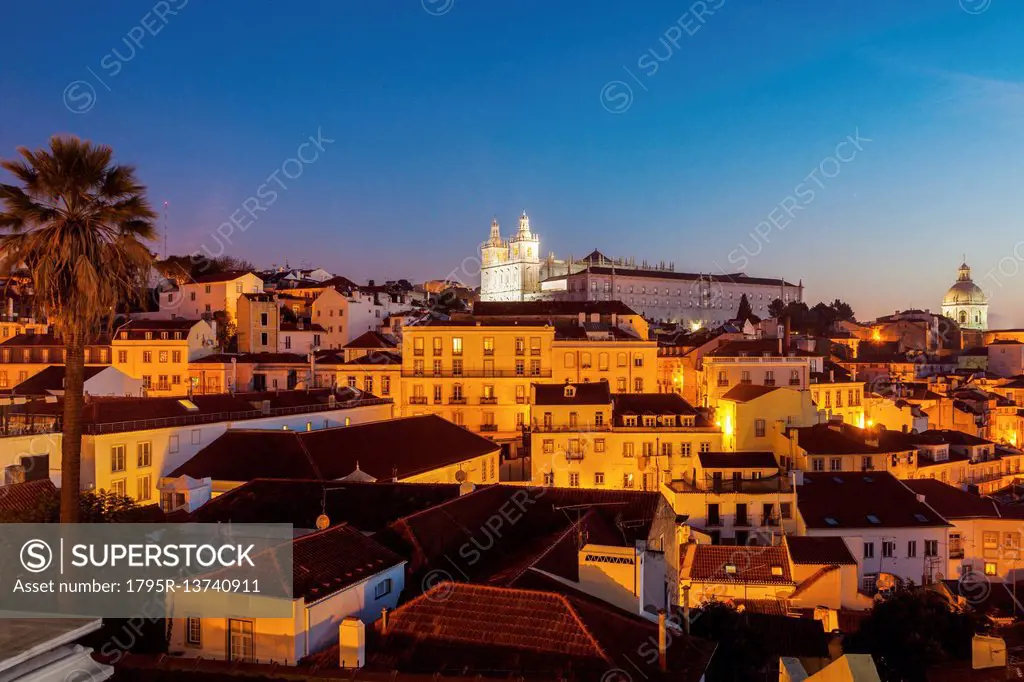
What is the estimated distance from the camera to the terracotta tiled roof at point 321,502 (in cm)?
1612

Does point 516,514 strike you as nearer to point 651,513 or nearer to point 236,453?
point 651,513

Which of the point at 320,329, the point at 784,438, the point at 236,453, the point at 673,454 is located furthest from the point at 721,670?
the point at 320,329

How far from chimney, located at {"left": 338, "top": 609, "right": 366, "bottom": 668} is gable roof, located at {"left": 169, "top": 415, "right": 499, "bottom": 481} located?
41.8 ft

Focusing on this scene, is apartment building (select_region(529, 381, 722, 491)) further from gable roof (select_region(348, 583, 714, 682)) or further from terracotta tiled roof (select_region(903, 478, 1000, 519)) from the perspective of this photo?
gable roof (select_region(348, 583, 714, 682))

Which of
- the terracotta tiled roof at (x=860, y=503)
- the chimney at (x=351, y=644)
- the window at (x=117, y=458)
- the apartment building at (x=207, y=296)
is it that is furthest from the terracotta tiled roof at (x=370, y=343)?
the chimney at (x=351, y=644)

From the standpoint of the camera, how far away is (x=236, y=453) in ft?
76.0

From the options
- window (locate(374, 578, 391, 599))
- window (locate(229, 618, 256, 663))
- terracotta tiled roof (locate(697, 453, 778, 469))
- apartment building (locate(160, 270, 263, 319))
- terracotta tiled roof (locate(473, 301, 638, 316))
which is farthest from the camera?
apartment building (locate(160, 270, 263, 319))

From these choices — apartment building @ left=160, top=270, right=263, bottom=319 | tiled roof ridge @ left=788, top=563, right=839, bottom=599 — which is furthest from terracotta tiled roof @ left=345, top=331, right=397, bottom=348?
tiled roof ridge @ left=788, top=563, right=839, bottom=599

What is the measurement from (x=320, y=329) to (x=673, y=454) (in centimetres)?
3254

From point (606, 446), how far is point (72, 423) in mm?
26099

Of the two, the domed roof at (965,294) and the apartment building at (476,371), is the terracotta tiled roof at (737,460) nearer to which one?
the apartment building at (476,371)

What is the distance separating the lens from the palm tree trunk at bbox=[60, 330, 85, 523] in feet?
33.6

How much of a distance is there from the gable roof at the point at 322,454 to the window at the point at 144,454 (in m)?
0.77

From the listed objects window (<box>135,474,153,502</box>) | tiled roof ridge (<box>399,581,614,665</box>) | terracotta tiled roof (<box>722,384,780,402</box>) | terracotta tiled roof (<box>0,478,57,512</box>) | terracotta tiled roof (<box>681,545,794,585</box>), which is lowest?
terracotta tiled roof (<box>681,545,794,585</box>)
